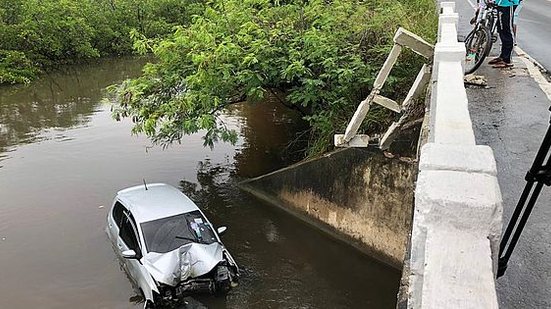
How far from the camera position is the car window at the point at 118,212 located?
35.3 ft

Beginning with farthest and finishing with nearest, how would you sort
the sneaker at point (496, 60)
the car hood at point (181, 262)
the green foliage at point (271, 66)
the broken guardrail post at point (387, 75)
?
the green foliage at point (271, 66) → the sneaker at point (496, 60) → the car hood at point (181, 262) → the broken guardrail post at point (387, 75)

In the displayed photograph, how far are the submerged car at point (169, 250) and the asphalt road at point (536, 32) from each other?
28.3ft

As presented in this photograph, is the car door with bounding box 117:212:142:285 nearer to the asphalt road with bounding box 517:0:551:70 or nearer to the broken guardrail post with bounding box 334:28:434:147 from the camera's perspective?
the broken guardrail post with bounding box 334:28:434:147

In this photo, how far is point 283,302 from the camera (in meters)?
9.53

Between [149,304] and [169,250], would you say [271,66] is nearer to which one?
[169,250]

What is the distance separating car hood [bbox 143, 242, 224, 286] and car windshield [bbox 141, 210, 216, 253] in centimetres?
20

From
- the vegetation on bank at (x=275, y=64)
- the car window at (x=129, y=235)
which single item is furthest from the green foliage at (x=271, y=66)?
the car window at (x=129, y=235)

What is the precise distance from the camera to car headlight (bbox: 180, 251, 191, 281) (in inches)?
355

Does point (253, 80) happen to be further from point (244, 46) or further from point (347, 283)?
point (347, 283)

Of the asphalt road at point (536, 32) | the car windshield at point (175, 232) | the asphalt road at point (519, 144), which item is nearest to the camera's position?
the asphalt road at point (519, 144)

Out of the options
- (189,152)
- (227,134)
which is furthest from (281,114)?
(227,134)

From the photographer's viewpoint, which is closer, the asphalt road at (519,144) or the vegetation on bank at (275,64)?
the asphalt road at (519,144)

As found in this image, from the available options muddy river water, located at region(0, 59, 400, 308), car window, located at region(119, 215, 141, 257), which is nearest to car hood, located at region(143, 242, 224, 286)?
car window, located at region(119, 215, 141, 257)

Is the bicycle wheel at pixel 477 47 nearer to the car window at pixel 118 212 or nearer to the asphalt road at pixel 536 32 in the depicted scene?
the asphalt road at pixel 536 32
